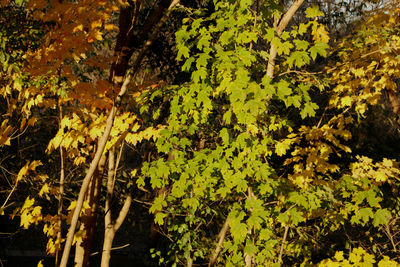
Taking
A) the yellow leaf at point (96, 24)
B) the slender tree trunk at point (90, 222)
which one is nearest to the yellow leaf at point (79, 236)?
the slender tree trunk at point (90, 222)

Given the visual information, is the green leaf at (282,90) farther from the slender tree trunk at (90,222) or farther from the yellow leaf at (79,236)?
the yellow leaf at (79,236)

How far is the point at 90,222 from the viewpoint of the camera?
5594 mm

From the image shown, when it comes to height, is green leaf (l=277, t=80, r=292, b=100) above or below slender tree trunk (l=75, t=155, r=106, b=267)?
above

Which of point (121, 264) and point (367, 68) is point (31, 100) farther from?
point (121, 264)

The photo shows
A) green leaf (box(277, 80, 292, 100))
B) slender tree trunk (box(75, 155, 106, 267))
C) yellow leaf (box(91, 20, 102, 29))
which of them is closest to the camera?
green leaf (box(277, 80, 292, 100))

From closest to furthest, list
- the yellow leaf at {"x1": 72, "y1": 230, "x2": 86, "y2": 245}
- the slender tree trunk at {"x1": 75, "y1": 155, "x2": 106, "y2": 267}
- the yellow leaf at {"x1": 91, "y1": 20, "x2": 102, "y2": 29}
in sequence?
the yellow leaf at {"x1": 91, "y1": 20, "x2": 102, "y2": 29}, the yellow leaf at {"x1": 72, "y1": 230, "x2": 86, "y2": 245}, the slender tree trunk at {"x1": 75, "y1": 155, "x2": 106, "y2": 267}

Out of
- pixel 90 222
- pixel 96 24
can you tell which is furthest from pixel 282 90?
pixel 90 222

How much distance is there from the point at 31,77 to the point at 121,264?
878 centimetres

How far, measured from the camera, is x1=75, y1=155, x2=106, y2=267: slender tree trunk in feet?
18.3

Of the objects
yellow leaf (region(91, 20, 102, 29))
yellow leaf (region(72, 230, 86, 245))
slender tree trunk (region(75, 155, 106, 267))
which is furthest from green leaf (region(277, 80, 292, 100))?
yellow leaf (region(72, 230, 86, 245))

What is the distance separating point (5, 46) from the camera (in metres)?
4.66

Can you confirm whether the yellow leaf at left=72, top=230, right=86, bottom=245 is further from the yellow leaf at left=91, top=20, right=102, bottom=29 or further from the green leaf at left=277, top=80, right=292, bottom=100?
the green leaf at left=277, top=80, right=292, bottom=100

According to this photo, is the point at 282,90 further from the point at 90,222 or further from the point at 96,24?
the point at 90,222

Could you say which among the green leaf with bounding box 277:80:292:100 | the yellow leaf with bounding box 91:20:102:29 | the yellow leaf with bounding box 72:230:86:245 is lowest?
the yellow leaf with bounding box 72:230:86:245
